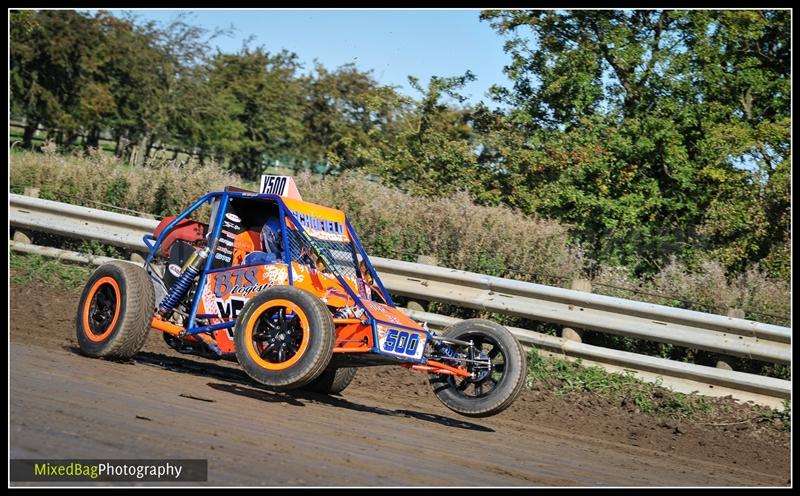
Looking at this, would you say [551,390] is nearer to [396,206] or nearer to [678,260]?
[396,206]

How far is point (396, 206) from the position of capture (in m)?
15.1

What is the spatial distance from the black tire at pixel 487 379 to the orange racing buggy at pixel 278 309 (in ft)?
0.04

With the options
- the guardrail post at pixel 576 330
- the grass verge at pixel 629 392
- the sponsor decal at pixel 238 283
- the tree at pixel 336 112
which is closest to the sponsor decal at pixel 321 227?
the sponsor decal at pixel 238 283

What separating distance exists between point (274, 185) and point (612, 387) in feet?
13.7

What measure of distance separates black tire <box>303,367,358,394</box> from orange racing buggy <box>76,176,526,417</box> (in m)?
0.01

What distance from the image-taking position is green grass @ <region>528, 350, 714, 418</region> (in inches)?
408

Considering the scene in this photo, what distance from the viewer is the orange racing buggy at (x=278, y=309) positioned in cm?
816

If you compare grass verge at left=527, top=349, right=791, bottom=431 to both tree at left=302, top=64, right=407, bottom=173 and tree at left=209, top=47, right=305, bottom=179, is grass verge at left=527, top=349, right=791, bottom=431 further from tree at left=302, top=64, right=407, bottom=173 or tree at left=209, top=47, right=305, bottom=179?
tree at left=209, top=47, right=305, bottom=179

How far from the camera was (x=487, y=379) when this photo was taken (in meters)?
9.01

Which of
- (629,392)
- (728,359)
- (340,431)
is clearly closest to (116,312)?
(340,431)

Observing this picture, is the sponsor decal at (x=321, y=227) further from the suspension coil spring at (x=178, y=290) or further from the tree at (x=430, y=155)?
the tree at (x=430, y=155)

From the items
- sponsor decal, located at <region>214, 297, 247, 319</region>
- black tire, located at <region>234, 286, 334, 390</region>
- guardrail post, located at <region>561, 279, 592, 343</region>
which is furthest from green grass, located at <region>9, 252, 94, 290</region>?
guardrail post, located at <region>561, 279, 592, 343</region>

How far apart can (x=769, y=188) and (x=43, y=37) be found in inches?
874

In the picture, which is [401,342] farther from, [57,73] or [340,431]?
[57,73]
